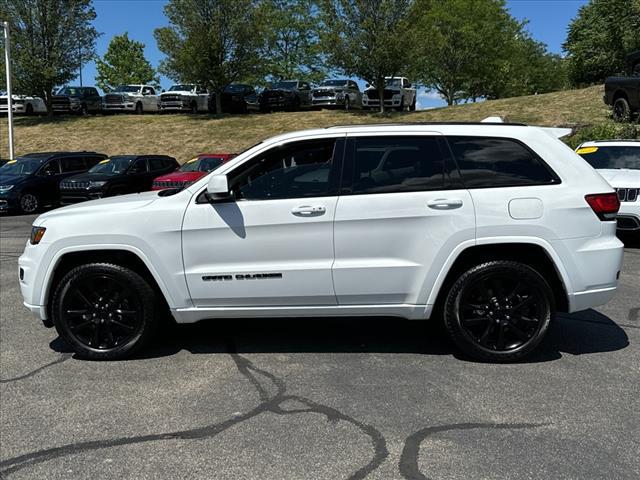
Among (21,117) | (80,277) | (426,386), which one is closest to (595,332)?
(426,386)

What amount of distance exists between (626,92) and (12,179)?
1791cm

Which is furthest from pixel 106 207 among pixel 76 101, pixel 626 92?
pixel 76 101

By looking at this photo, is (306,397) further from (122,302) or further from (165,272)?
(122,302)

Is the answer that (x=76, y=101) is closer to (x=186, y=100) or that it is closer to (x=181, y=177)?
(x=186, y=100)

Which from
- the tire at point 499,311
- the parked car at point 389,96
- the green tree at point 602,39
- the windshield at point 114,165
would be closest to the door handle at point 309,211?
the tire at point 499,311

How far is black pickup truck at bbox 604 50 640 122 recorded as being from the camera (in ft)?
54.6

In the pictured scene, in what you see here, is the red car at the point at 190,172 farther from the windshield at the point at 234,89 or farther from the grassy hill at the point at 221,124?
the windshield at the point at 234,89

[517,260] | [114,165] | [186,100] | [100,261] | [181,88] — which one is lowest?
[100,261]

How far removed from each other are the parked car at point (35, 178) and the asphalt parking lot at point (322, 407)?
11574mm

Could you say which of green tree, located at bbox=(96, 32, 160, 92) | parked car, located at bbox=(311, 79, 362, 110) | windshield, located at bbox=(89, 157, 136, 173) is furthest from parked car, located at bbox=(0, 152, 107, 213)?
green tree, located at bbox=(96, 32, 160, 92)

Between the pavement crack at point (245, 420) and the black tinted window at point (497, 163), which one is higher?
the black tinted window at point (497, 163)

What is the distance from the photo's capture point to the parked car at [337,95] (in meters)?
29.6

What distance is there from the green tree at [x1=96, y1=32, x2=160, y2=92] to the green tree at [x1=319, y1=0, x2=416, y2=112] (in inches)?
1710

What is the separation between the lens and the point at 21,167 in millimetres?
16219
